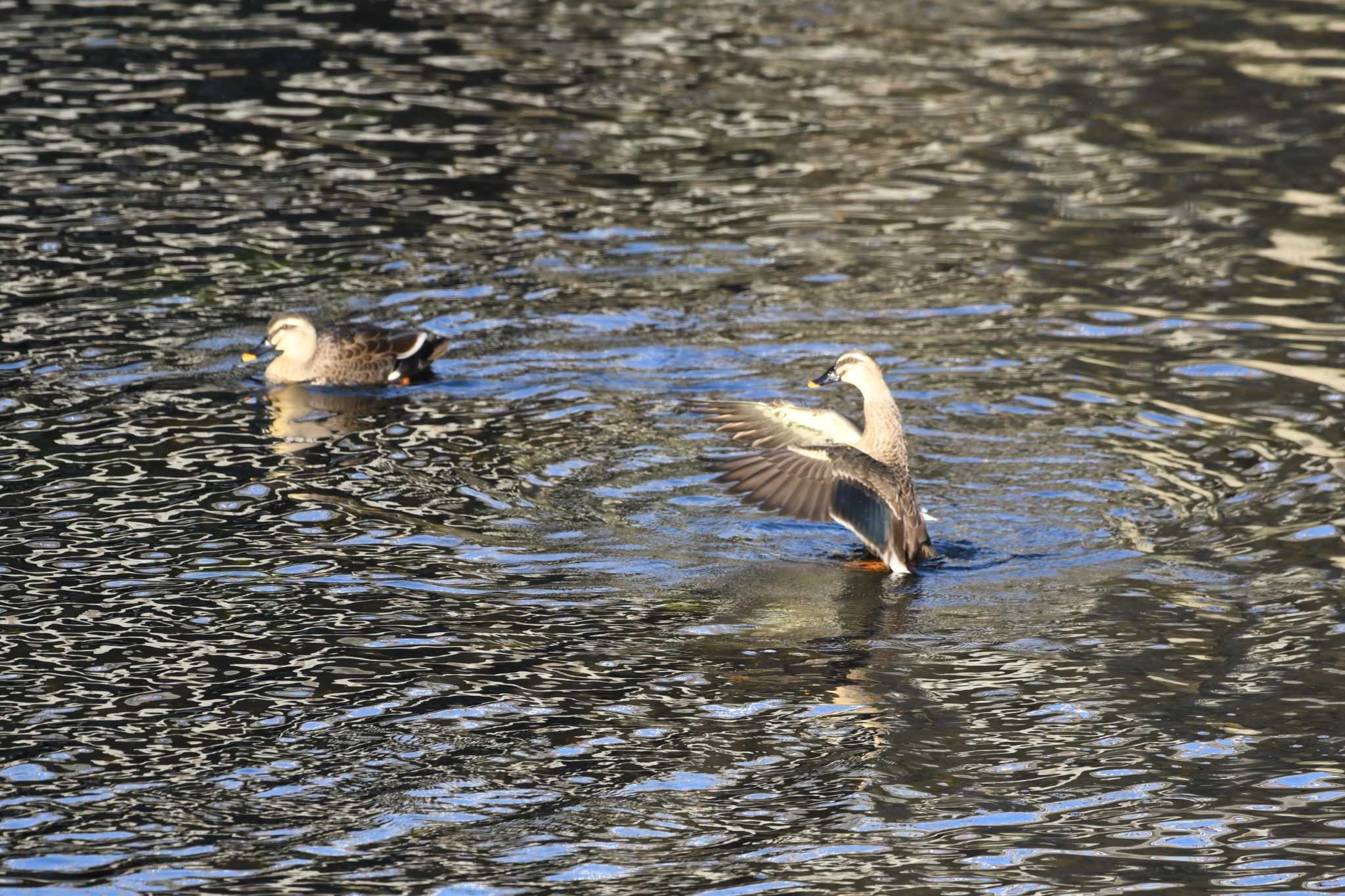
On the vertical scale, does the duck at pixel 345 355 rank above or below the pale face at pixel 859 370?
below

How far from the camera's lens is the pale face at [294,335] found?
13.2 metres

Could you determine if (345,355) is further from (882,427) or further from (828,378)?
(882,427)

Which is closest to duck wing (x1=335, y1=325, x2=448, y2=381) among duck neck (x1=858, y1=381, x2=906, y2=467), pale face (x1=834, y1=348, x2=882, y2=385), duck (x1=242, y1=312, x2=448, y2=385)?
duck (x1=242, y1=312, x2=448, y2=385)

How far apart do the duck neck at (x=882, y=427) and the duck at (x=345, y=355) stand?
3.91 m

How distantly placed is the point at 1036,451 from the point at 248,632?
551 centimetres

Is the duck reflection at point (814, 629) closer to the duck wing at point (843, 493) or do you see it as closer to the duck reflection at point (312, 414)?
the duck wing at point (843, 493)

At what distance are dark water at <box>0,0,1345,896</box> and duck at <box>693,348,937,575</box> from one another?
307mm

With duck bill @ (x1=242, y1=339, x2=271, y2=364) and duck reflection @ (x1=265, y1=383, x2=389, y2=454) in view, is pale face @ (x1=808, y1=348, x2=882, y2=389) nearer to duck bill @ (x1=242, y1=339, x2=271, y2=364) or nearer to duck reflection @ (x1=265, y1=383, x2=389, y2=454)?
duck reflection @ (x1=265, y1=383, x2=389, y2=454)

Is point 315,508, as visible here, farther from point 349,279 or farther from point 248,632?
point 349,279

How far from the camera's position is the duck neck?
34.9 ft

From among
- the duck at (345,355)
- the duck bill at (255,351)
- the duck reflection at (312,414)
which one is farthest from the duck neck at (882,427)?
the duck bill at (255,351)

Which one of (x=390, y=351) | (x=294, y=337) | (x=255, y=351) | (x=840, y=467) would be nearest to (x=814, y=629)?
(x=840, y=467)

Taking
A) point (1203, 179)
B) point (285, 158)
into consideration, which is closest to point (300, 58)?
point (285, 158)

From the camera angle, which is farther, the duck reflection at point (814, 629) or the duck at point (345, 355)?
the duck at point (345, 355)
